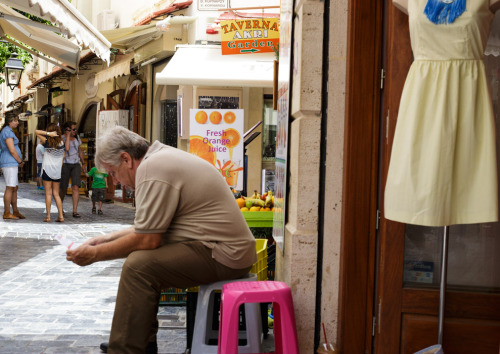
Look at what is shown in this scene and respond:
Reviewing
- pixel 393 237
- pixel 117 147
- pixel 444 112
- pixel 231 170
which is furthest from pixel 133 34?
pixel 444 112

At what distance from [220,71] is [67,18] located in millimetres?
2192

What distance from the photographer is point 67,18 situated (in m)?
7.98

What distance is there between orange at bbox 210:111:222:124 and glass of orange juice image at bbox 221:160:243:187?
0.47 metres

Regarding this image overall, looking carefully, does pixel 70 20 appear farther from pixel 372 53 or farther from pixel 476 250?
pixel 476 250

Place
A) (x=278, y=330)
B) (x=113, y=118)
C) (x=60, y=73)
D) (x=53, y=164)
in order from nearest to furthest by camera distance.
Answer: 1. (x=278, y=330)
2. (x=53, y=164)
3. (x=113, y=118)
4. (x=60, y=73)

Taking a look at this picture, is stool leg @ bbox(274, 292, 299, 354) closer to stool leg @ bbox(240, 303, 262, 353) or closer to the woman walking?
stool leg @ bbox(240, 303, 262, 353)

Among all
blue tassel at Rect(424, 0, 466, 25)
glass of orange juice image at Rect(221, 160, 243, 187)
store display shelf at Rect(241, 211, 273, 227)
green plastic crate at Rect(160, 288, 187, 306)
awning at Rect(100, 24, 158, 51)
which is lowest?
green plastic crate at Rect(160, 288, 187, 306)

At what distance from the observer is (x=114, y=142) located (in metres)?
4.32

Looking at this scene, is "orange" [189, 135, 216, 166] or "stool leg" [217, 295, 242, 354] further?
"orange" [189, 135, 216, 166]

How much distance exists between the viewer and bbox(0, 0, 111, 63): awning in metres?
7.46

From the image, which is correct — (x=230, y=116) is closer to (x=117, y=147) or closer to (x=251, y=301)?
(x=117, y=147)

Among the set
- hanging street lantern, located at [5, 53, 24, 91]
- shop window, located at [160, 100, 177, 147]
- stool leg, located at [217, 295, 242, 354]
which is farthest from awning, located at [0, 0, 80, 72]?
shop window, located at [160, 100, 177, 147]

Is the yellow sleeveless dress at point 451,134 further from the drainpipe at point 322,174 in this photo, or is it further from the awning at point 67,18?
the awning at point 67,18

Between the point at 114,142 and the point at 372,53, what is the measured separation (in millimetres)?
1655
